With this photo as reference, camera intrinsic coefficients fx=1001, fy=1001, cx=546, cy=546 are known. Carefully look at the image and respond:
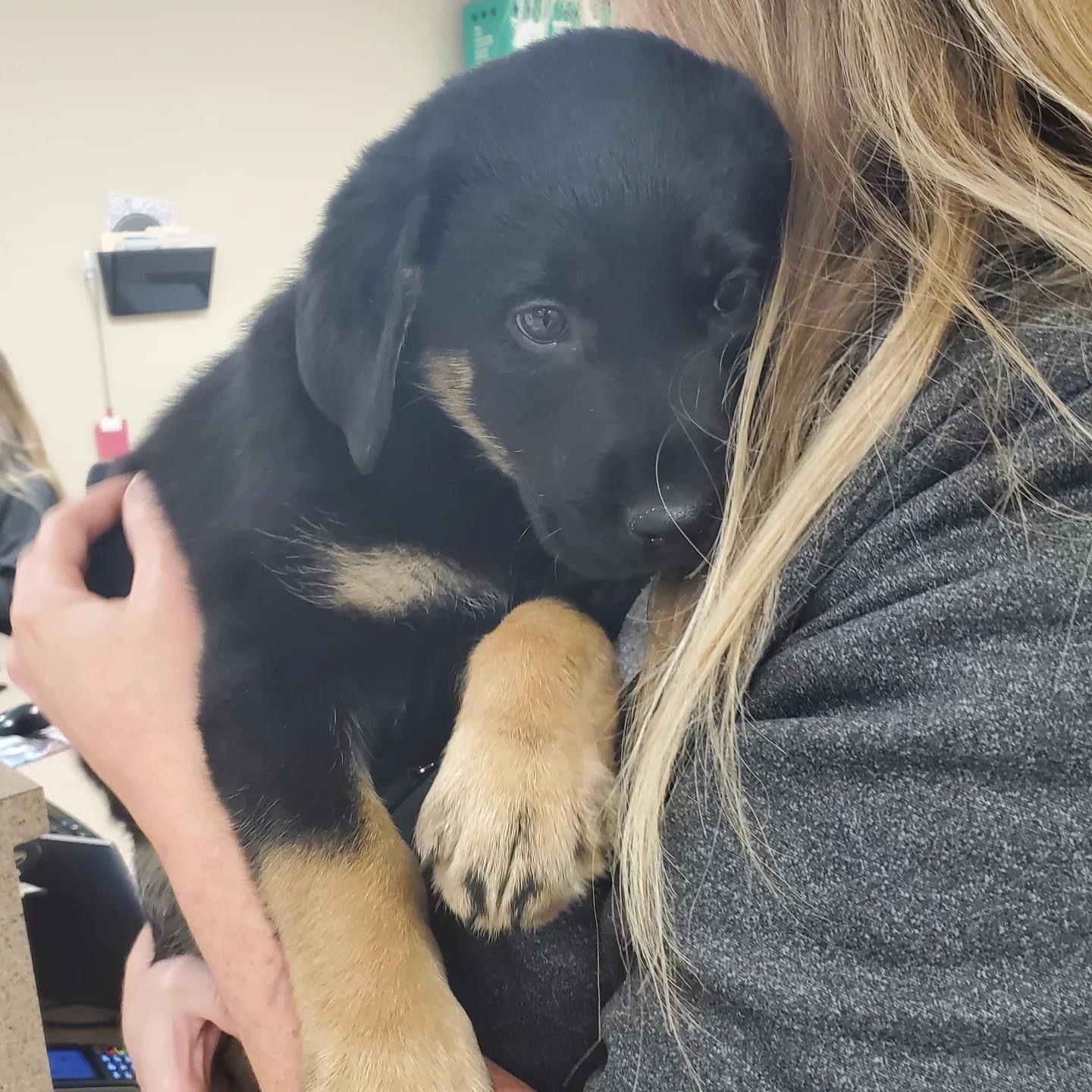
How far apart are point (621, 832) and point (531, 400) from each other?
452 millimetres

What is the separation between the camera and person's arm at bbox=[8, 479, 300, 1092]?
927 mm

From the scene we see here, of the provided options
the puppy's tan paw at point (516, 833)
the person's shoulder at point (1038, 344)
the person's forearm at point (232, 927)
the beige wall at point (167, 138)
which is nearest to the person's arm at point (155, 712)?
the person's forearm at point (232, 927)

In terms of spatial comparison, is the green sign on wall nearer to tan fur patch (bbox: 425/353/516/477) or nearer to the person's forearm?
tan fur patch (bbox: 425/353/516/477)

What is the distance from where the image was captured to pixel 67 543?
1299 mm

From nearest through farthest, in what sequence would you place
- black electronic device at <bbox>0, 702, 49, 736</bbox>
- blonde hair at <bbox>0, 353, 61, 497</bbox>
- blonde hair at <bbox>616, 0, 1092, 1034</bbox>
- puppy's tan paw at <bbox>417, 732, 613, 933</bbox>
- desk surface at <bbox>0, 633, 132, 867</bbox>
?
blonde hair at <bbox>616, 0, 1092, 1034</bbox>
puppy's tan paw at <bbox>417, 732, 613, 933</bbox>
desk surface at <bbox>0, 633, 132, 867</bbox>
black electronic device at <bbox>0, 702, 49, 736</bbox>
blonde hair at <bbox>0, 353, 61, 497</bbox>

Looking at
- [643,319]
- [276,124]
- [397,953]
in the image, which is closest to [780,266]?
[643,319]

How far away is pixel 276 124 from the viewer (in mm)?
3713

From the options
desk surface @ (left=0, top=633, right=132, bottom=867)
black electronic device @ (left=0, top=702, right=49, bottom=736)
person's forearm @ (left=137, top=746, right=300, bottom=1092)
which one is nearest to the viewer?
person's forearm @ (left=137, top=746, right=300, bottom=1092)

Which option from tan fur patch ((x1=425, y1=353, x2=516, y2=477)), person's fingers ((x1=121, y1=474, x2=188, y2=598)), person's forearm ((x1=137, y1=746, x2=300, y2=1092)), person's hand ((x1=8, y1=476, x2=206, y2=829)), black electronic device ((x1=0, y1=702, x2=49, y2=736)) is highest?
tan fur patch ((x1=425, y1=353, x2=516, y2=477))

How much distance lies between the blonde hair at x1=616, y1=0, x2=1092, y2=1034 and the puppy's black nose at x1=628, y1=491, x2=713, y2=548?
0.04 metres

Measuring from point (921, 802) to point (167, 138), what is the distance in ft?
12.4

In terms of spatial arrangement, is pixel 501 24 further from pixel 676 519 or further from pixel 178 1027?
pixel 178 1027

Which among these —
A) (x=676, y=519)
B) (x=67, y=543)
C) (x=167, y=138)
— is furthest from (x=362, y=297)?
(x=167, y=138)

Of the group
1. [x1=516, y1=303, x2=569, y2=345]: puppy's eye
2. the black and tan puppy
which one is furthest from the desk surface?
[x1=516, y1=303, x2=569, y2=345]: puppy's eye
